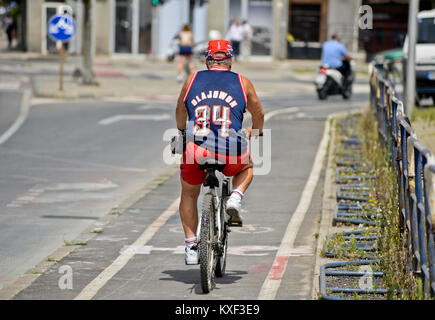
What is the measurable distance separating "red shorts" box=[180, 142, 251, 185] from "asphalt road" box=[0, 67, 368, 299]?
2.85 ft

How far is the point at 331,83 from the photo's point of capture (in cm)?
2870

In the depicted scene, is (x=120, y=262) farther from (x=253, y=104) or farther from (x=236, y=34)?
(x=236, y=34)

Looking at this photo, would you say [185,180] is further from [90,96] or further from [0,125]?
[90,96]

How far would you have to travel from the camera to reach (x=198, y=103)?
8.07 m

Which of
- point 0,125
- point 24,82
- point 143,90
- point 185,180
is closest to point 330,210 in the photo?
point 185,180

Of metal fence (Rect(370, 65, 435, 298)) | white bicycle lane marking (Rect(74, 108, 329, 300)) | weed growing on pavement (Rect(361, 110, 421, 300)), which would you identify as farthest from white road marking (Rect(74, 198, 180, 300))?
metal fence (Rect(370, 65, 435, 298))

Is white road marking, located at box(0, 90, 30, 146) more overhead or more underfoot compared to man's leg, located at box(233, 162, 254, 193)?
more underfoot

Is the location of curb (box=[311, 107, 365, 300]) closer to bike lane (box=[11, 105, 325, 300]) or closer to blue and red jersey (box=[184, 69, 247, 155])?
bike lane (box=[11, 105, 325, 300])

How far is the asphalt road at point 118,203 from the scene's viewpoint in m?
8.48

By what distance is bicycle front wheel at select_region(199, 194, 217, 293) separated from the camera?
7703mm

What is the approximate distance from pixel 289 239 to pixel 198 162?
2.70 metres

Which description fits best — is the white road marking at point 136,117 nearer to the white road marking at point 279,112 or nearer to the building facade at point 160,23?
the white road marking at point 279,112
